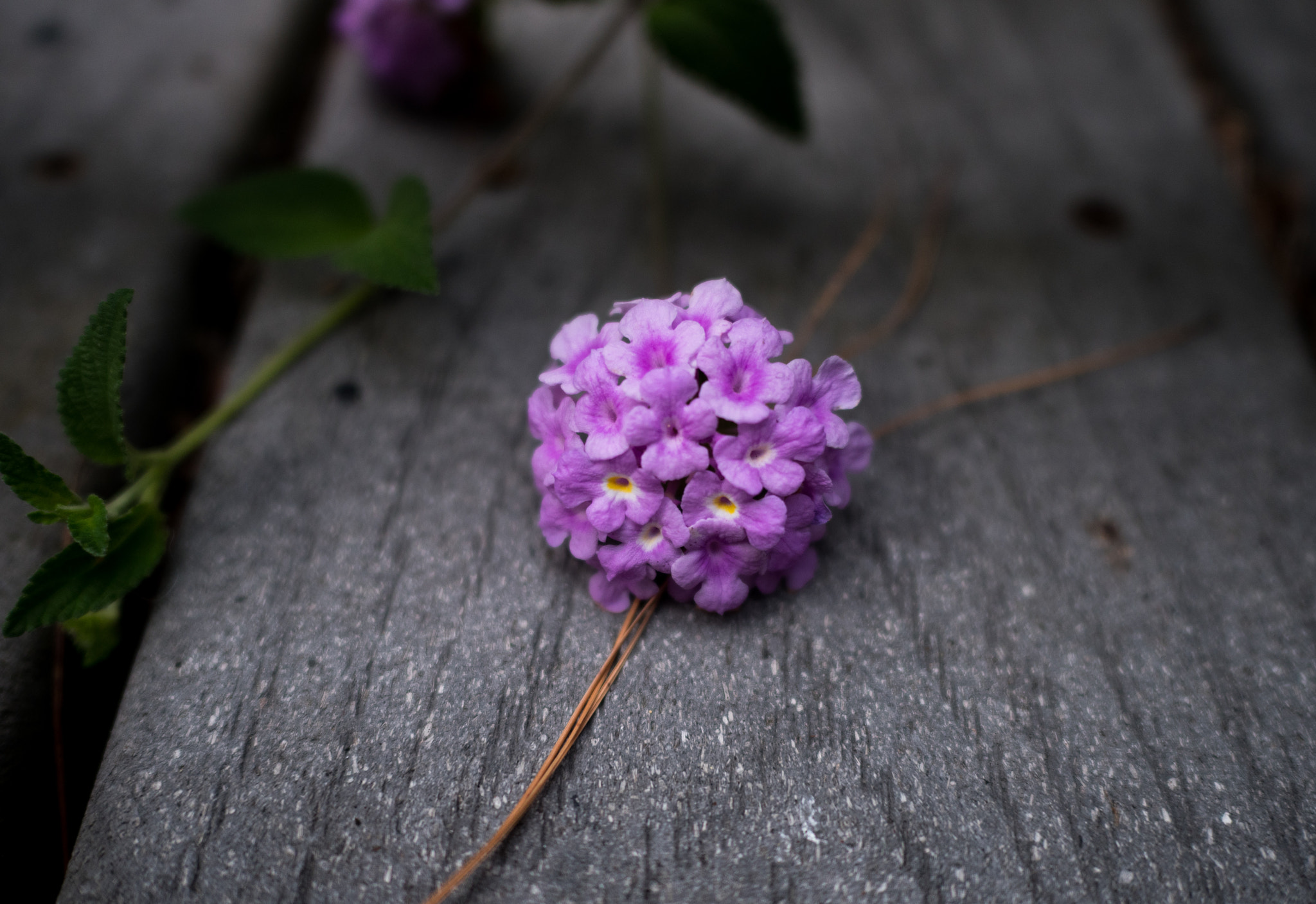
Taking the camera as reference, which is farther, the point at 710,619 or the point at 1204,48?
the point at 1204,48

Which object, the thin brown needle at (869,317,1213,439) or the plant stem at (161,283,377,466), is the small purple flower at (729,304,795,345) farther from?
the plant stem at (161,283,377,466)

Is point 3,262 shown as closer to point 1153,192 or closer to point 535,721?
point 535,721

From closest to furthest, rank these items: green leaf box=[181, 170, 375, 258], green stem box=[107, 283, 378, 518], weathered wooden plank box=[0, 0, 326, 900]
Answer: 1. weathered wooden plank box=[0, 0, 326, 900]
2. green stem box=[107, 283, 378, 518]
3. green leaf box=[181, 170, 375, 258]

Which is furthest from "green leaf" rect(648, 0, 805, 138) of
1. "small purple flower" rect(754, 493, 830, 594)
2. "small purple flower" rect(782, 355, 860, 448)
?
"small purple flower" rect(754, 493, 830, 594)

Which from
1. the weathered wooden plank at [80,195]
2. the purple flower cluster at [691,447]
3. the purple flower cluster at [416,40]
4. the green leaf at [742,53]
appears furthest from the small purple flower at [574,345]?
the purple flower cluster at [416,40]

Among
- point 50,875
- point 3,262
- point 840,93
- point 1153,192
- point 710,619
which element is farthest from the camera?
point 840,93

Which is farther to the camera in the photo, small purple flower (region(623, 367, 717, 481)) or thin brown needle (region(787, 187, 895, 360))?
thin brown needle (region(787, 187, 895, 360))

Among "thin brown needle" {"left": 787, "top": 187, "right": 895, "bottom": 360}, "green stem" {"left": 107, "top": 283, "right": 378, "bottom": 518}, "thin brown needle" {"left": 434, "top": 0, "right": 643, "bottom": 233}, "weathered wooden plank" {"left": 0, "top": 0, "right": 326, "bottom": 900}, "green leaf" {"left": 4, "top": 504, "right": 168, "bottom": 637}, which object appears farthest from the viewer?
"thin brown needle" {"left": 434, "top": 0, "right": 643, "bottom": 233}

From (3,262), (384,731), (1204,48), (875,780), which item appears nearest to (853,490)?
(875,780)
